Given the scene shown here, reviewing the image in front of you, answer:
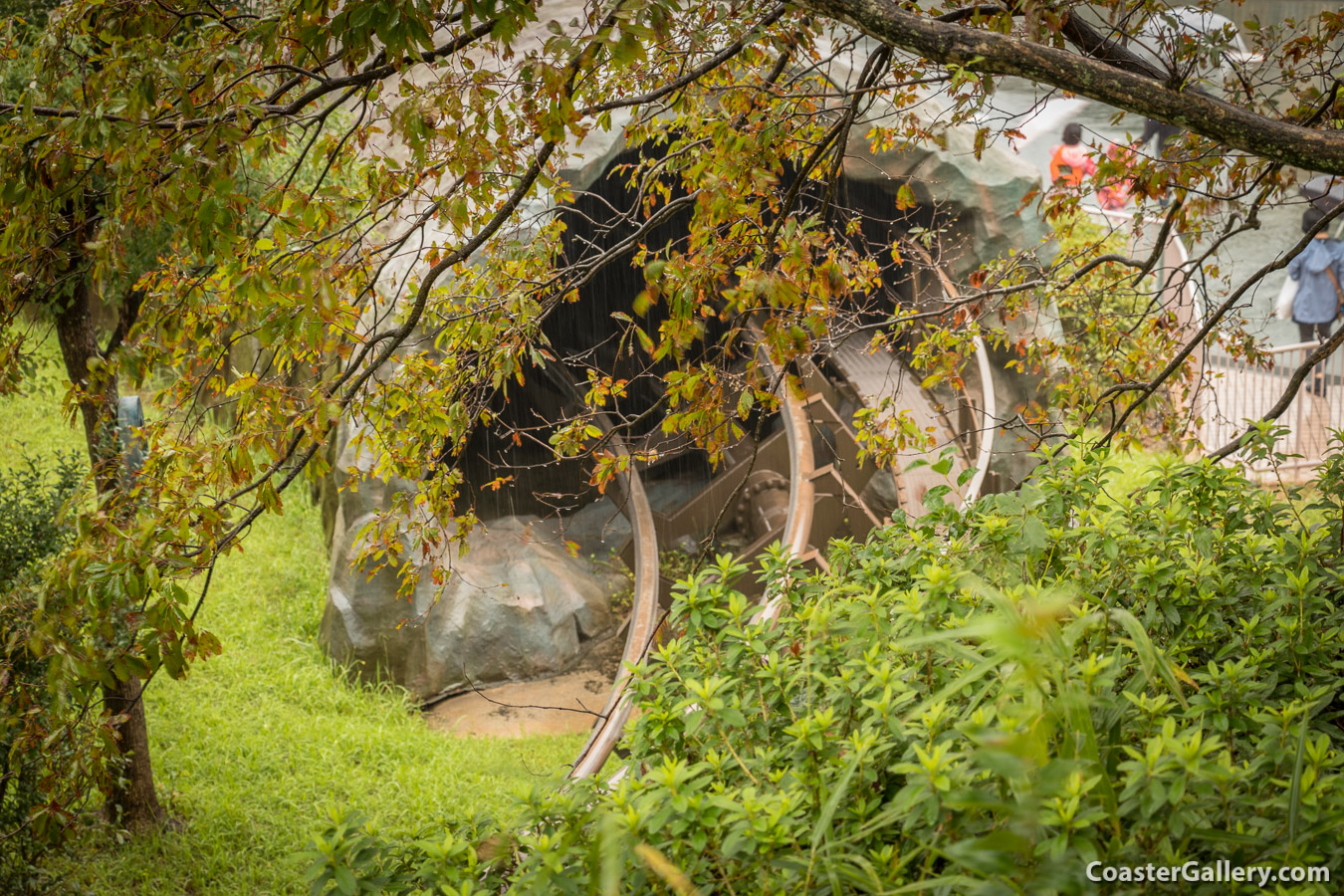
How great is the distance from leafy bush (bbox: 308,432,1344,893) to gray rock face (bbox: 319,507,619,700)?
488cm

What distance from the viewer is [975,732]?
1.10 m

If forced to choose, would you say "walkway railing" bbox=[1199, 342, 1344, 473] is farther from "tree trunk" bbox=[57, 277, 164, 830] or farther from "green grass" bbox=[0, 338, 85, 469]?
"green grass" bbox=[0, 338, 85, 469]

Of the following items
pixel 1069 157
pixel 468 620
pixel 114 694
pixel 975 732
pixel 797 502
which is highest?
pixel 1069 157

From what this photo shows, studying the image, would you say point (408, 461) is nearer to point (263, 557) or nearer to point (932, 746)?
point (932, 746)

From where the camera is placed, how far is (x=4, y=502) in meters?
4.54

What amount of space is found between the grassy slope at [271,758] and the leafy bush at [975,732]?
2869 millimetres

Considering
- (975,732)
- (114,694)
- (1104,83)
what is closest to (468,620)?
(114,694)

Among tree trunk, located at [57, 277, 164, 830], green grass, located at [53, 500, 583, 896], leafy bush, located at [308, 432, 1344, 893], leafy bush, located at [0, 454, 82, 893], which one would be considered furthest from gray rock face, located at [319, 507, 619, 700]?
leafy bush, located at [308, 432, 1344, 893]

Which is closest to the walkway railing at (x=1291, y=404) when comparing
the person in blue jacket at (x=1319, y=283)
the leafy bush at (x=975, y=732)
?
the person in blue jacket at (x=1319, y=283)

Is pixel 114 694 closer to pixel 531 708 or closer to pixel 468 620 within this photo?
pixel 468 620

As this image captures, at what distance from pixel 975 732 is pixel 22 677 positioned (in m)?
4.00

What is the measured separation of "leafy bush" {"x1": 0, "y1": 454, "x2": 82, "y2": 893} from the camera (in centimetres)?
248

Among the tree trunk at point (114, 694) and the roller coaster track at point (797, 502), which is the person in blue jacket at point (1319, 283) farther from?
the tree trunk at point (114, 694)

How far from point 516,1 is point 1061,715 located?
145cm
